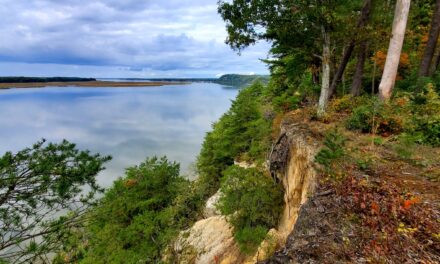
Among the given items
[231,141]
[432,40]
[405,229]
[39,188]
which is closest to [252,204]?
[39,188]

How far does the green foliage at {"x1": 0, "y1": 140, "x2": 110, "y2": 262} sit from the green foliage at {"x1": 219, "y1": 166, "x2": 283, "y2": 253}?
7.29 metres

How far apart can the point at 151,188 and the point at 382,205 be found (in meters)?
19.6

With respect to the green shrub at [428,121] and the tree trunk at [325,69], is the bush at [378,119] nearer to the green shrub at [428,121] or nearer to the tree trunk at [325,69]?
the green shrub at [428,121]

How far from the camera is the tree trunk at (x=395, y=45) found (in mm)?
10422

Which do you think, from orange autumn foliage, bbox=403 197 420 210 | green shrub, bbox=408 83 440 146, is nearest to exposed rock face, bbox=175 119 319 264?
orange autumn foliage, bbox=403 197 420 210

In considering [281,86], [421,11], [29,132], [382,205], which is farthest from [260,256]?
[29,132]

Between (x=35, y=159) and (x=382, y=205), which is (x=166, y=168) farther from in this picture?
(x=382, y=205)

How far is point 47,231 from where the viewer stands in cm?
627

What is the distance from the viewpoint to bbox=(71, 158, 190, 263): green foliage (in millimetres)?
15281

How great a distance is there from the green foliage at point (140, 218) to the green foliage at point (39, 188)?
6.62 m

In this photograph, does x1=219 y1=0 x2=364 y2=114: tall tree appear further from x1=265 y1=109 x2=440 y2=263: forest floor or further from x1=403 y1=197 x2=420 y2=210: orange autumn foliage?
x1=403 y1=197 x2=420 y2=210: orange autumn foliage

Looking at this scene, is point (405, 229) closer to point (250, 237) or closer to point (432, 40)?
point (250, 237)

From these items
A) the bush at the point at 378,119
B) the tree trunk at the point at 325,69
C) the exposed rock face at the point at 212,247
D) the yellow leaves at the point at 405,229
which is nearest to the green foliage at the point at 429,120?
the bush at the point at 378,119

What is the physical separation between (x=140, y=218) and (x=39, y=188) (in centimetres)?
1229
